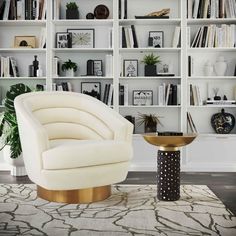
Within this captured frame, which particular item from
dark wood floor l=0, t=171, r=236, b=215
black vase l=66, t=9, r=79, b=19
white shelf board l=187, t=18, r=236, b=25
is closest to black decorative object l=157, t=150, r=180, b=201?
dark wood floor l=0, t=171, r=236, b=215

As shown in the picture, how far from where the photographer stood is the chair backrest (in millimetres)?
3629

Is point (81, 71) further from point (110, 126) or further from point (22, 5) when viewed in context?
point (110, 126)

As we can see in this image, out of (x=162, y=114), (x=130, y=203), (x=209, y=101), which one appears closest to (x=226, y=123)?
(x=209, y=101)

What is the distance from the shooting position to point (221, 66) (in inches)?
198

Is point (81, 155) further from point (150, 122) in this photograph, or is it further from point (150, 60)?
point (150, 60)

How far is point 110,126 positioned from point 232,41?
239 cm

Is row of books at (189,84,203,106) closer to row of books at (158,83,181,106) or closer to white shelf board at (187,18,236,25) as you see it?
row of books at (158,83,181,106)

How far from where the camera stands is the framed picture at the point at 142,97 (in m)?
5.21

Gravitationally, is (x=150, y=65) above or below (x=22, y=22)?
below

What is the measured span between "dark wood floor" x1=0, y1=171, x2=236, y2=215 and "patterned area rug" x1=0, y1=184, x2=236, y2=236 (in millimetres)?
181

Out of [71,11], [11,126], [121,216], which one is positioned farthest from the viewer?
[71,11]

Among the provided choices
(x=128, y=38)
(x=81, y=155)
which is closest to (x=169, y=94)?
(x=128, y=38)

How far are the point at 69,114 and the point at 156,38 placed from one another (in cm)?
205

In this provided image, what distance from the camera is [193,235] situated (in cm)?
229
